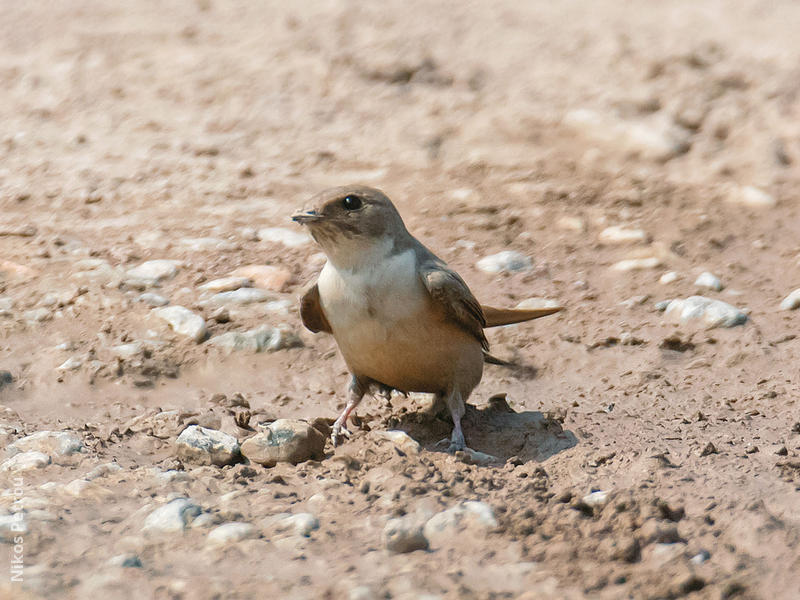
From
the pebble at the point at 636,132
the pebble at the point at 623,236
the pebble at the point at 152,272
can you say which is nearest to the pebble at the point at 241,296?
the pebble at the point at 152,272

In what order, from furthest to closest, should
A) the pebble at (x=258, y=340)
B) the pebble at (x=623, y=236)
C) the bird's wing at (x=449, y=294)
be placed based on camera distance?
1. the pebble at (x=623, y=236)
2. the pebble at (x=258, y=340)
3. the bird's wing at (x=449, y=294)

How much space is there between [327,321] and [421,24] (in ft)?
16.4

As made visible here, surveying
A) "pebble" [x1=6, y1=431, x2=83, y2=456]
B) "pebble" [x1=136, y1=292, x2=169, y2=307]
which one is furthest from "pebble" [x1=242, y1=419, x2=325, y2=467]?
"pebble" [x1=136, y1=292, x2=169, y2=307]

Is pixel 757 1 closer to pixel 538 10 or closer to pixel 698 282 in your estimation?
pixel 538 10

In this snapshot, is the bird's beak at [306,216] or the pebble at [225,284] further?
the pebble at [225,284]

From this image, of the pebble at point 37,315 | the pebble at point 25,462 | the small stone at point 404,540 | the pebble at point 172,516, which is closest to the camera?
the small stone at point 404,540

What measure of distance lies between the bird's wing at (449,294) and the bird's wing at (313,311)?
1.68 ft

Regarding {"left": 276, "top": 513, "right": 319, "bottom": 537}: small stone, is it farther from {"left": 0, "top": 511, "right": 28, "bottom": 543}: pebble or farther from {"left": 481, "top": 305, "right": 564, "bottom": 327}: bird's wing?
{"left": 481, "top": 305, "right": 564, "bottom": 327}: bird's wing

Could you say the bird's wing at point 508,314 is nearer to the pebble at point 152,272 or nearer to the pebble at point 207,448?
the pebble at point 207,448

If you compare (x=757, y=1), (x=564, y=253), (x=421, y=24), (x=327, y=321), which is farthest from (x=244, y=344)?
(x=757, y=1)

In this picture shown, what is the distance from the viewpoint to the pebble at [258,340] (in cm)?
531

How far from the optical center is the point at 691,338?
17.8 ft

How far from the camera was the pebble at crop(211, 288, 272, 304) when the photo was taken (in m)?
5.65

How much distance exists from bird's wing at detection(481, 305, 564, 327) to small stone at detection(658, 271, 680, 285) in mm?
1295
